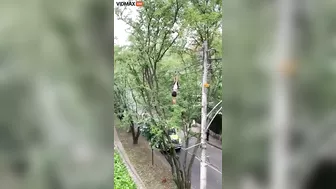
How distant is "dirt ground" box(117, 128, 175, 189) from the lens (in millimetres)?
1392

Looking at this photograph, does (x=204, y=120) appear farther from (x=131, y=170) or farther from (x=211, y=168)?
(x=131, y=170)
